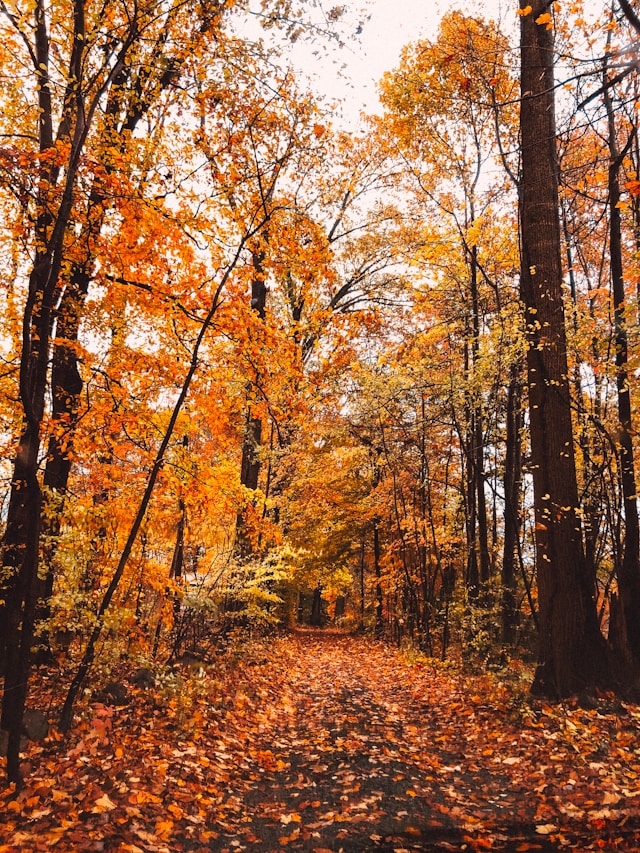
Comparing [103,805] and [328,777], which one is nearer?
[103,805]

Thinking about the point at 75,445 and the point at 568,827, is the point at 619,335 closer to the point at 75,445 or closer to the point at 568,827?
the point at 568,827

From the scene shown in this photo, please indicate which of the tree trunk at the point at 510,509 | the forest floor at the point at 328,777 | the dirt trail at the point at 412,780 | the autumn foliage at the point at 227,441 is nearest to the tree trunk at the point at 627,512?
the autumn foliage at the point at 227,441

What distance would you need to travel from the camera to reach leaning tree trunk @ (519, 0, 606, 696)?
6195 millimetres

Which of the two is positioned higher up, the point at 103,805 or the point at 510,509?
the point at 510,509

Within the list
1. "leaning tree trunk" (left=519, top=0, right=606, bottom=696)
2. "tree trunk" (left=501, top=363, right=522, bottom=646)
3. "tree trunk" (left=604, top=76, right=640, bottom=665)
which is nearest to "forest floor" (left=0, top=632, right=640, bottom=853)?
"leaning tree trunk" (left=519, top=0, right=606, bottom=696)

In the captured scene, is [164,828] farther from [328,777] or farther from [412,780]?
[412,780]

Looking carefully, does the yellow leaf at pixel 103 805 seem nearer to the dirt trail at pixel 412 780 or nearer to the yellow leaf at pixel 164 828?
the yellow leaf at pixel 164 828

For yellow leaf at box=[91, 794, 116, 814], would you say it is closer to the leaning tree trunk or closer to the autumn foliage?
the autumn foliage

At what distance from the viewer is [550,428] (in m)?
6.68

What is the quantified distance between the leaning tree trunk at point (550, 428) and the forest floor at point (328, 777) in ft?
1.93

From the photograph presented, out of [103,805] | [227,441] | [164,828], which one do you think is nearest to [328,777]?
[164,828]

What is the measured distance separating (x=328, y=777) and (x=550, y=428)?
4.85m

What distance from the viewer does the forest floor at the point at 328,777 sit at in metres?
3.72

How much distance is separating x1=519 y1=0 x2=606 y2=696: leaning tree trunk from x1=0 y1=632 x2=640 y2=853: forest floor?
0.59 meters
